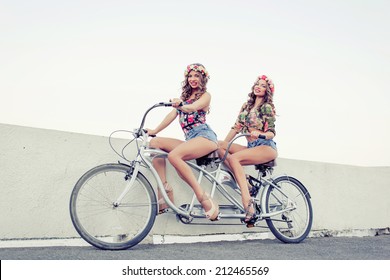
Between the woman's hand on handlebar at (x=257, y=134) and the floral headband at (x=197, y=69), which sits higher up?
the floral headband at (x=197, y=69)

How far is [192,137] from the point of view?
17.0 ft

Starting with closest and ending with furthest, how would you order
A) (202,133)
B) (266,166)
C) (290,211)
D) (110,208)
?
(202,133)
(110,208)
(266,166)
(290,211)

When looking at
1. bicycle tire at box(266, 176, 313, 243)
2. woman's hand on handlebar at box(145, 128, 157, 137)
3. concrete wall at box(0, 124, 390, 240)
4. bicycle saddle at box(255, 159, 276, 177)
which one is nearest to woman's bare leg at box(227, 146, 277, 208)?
bicycle saddle at box(255, 159, 276, 177)

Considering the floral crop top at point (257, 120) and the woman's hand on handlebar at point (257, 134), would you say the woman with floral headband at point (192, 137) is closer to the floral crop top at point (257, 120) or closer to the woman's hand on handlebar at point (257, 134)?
the woman's hand on handlebar at point (257, 134)

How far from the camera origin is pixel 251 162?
18.6 ft

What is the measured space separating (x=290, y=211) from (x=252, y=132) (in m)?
1.25

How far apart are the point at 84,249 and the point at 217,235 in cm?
178

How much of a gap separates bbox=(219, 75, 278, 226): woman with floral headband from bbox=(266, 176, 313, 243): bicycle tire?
426 millimetres

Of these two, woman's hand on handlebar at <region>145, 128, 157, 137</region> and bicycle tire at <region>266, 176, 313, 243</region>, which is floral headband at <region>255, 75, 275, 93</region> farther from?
woman's hand on handlebar at <region>145, 128, 157, 137</region>

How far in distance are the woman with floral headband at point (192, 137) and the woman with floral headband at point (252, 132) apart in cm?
46

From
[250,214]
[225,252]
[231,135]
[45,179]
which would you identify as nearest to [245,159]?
[231,135]

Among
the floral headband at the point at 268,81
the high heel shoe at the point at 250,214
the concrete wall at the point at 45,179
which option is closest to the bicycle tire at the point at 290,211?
the high heel shoe at the point at 250,214

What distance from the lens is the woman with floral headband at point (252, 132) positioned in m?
5.48

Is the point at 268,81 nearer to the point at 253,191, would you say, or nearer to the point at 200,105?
the point at 200,105
